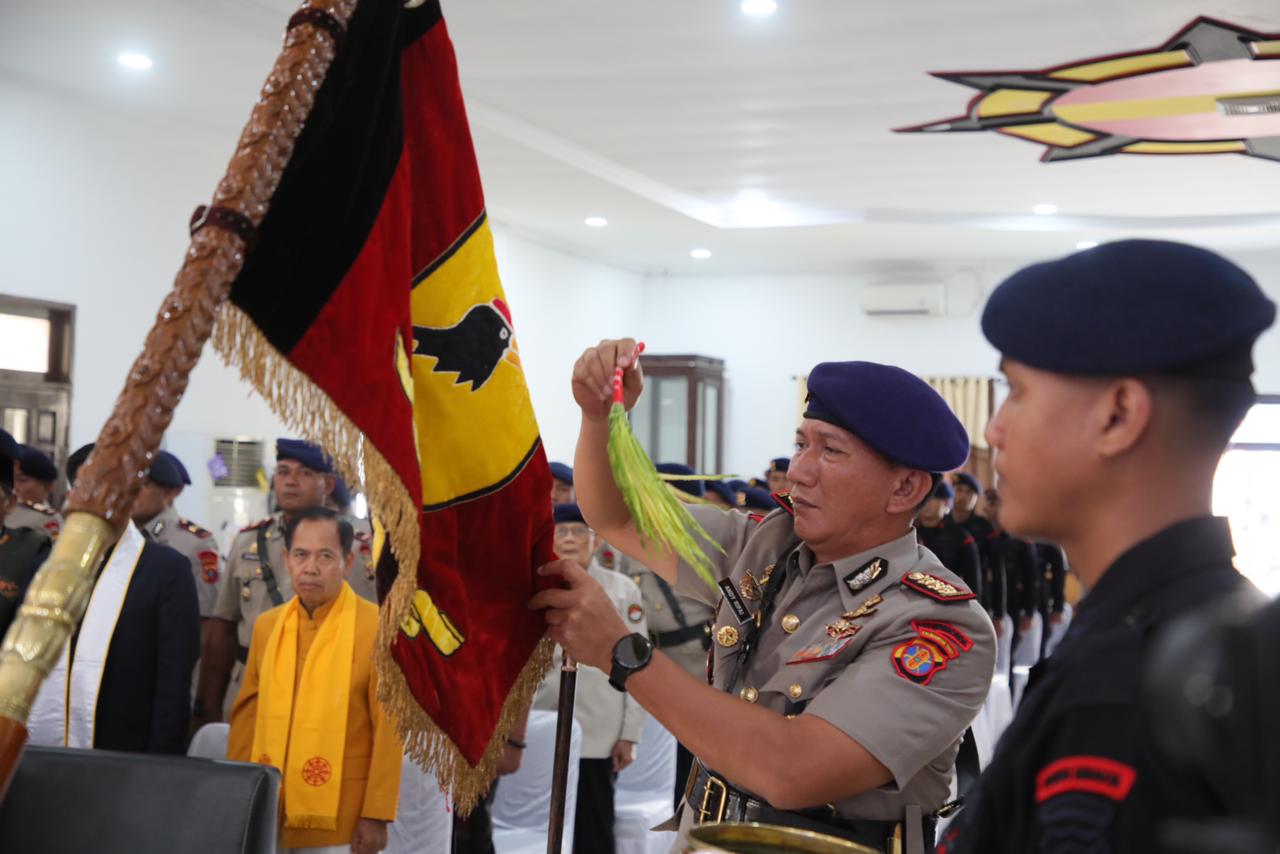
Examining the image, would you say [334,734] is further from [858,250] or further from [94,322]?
[858,250]

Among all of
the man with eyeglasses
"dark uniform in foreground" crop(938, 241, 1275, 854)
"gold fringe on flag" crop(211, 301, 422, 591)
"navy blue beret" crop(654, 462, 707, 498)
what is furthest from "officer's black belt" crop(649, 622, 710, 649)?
"dark uniform in foreground" crop(938, 241, 1275, 854)

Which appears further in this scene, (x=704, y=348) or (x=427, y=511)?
(x=704, y=348)

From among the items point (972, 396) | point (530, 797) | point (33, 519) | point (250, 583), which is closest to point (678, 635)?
point (530, 797)

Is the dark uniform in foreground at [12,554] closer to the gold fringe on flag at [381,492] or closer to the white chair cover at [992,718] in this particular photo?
the gold fringe on flag at [381,492]

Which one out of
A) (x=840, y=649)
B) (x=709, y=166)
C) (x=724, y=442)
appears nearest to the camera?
(x=840, y=649)

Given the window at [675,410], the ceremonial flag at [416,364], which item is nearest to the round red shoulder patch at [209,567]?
the ceremonial flag at [416,364]

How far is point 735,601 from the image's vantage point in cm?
177

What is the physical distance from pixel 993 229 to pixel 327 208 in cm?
995

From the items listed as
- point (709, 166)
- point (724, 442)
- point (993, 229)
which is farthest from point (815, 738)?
point (724, 442)

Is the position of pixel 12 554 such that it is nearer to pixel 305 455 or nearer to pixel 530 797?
pixel 305 455

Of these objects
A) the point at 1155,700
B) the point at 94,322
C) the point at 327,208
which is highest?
the point at 94,322

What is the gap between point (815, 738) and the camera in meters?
A: 1.43

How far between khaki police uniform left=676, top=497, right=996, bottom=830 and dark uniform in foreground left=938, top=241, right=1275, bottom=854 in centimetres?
55

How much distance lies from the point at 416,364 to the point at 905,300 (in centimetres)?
1116
